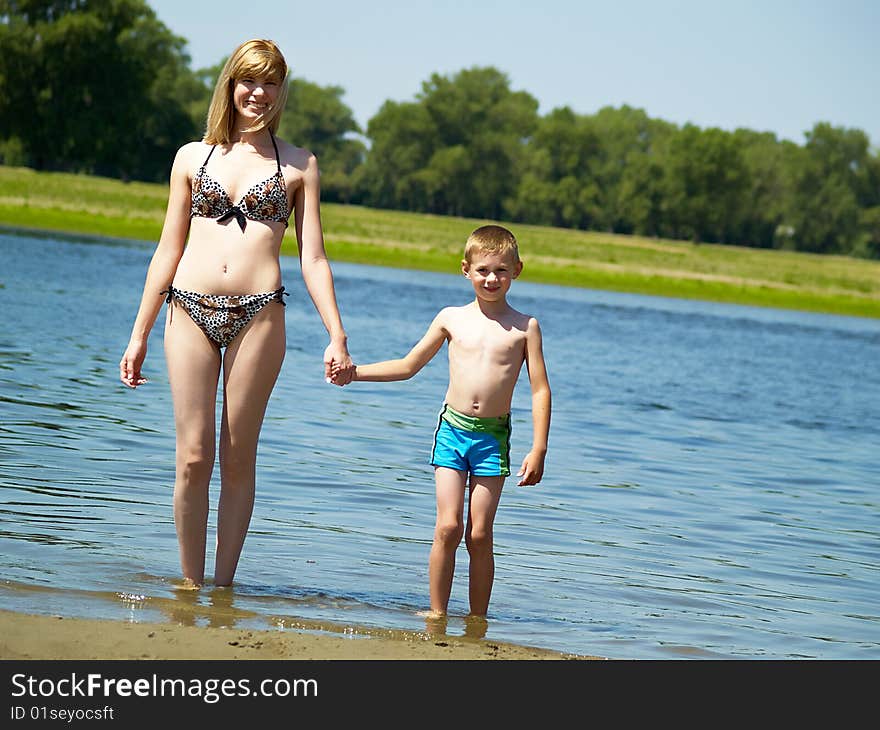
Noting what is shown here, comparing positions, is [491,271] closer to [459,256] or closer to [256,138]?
[256,138]

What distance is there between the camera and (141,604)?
549 cm

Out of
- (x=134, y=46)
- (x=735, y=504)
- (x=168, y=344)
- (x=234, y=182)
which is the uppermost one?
(x=134, y=46)

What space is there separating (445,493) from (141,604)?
4.45 feet

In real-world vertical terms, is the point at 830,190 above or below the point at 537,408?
above

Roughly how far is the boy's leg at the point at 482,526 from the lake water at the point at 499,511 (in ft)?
0.85

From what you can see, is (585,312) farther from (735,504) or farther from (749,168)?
(749,168)

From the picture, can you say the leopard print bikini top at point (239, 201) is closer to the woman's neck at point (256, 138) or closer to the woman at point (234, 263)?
the woman at point (234, 263)

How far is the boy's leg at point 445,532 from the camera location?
587 cm

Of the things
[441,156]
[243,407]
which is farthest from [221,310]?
[441,156]

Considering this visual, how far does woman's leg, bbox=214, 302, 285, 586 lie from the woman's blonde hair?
→ 0.75 meters

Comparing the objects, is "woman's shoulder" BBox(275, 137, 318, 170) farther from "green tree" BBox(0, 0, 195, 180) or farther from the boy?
"green tree" BBox(0, 0, 195, 180)

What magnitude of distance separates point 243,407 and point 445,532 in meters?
1.02

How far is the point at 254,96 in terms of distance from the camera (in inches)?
219
